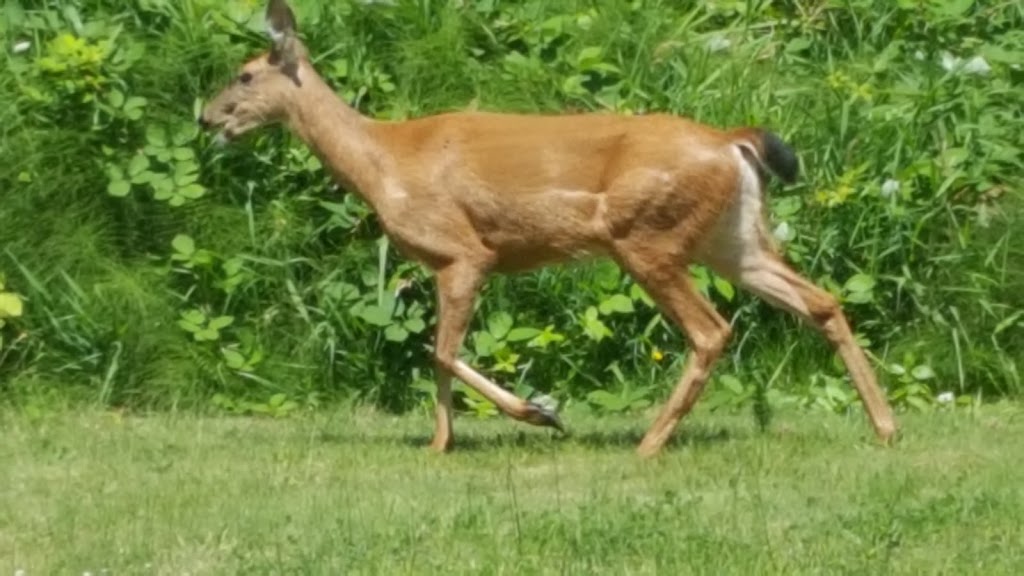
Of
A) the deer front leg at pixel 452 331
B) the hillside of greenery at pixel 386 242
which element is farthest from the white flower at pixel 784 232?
the deer front leg at pixel 452 331

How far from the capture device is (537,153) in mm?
10133

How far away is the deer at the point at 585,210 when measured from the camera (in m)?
9.89

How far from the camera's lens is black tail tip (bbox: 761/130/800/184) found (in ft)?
32.5

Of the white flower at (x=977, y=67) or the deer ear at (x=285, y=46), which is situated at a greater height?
the deer ear at (x=285, y=46)

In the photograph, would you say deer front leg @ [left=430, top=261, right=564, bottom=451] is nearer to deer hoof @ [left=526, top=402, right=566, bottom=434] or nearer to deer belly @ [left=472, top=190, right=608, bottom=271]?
deer hoof @ [left=526, top=402, right=566, bottom=434]

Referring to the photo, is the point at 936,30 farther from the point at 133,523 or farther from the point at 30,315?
the point at 133,523

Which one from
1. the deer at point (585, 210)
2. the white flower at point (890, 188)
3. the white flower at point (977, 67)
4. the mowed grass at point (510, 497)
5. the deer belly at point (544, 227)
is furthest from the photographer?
the white flower at point (977, 67)

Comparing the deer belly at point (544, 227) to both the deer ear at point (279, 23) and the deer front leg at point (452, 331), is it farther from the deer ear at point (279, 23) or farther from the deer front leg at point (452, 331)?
the deer ear at point (279, 23)

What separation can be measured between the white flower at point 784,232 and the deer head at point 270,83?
100 inches

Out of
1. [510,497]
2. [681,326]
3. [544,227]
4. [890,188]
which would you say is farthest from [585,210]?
[890,188]

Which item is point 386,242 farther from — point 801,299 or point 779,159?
point 779,159

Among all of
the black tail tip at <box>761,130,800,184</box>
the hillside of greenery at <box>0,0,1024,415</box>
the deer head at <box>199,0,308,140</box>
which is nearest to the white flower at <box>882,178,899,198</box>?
the hillside of greenery at <box>0,0,1024,415</box>

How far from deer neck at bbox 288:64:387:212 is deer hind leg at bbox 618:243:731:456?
1.15 metres

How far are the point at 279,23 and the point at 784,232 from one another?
9.01 feet
